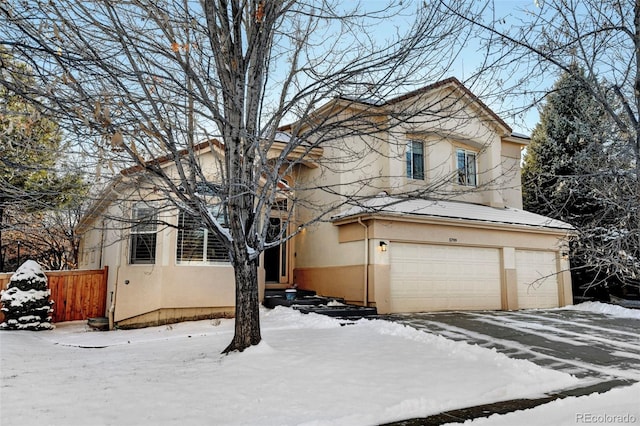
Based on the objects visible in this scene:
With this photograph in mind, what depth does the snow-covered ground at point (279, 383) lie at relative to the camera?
15.3 feet

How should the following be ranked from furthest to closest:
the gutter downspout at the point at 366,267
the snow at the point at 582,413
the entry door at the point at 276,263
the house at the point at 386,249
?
1. the entry door at the point at 276,263
2. the gutter downspout at the point at 366,267
3. the house at the point at 386,249
4. the snow at the point at 582,413

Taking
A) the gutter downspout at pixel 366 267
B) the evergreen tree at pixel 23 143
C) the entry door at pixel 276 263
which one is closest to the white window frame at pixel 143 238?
the evergreen tree at pixel 23 143

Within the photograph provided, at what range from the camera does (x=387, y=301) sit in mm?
12453

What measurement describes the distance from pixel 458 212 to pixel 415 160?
235cm

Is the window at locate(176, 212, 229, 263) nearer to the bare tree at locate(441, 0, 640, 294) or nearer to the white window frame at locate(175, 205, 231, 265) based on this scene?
the white window frame at locate(175, 205, 231, 265)

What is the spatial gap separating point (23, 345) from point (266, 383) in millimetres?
6022

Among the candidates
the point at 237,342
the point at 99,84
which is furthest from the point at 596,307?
the point at 99,84

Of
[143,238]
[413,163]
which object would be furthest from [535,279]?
[143,238]

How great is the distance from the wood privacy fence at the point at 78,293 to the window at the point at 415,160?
10221mm

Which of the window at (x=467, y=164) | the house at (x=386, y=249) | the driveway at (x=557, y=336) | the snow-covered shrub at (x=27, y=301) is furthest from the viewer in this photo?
the window at (x=467, y=164)

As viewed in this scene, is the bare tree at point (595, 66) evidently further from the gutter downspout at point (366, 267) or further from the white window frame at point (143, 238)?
the white window frame at point (143, 238)

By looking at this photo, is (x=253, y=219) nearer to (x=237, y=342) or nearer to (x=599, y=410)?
(x=237, y=342)

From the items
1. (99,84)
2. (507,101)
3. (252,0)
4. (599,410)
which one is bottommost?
(599,410)

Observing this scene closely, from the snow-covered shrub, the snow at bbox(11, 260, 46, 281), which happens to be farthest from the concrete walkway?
the snow at bbox(11, 260, 46, 281)
